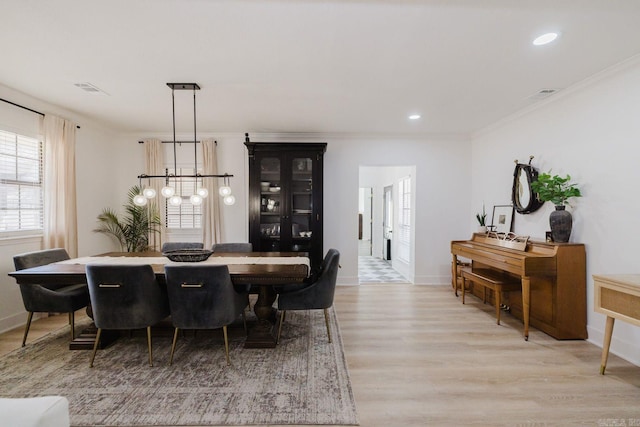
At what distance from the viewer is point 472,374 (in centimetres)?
249

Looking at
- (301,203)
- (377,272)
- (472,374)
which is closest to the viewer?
(472,374)

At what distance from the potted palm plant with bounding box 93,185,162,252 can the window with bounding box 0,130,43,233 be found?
1.05 meters

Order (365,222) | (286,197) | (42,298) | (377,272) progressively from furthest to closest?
(365,222) → (377,272) → (286,197) → (42,298)

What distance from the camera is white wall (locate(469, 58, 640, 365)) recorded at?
271 centimetres

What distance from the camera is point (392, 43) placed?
2373 mm

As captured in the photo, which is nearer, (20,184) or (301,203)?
(20,184)

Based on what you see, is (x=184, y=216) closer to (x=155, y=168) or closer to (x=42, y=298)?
(x=155, y=168)

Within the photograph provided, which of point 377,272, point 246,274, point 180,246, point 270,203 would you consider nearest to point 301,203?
point 270,203

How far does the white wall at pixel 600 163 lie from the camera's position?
107 inches

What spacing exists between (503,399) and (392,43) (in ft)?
9.02

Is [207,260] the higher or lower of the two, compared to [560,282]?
higher

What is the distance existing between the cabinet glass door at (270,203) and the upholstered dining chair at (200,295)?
2266 mm

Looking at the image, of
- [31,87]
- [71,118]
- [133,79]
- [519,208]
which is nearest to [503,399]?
[519,208]

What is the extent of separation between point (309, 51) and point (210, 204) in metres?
3.30
